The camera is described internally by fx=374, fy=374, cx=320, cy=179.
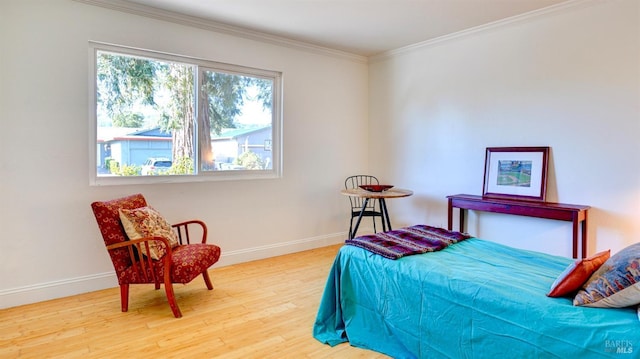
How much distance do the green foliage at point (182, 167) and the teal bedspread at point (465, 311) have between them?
207 centimetres

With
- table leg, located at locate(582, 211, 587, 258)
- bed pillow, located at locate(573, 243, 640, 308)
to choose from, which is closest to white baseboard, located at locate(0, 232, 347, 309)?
table leg, located at locate(582, 211, 587, 258)

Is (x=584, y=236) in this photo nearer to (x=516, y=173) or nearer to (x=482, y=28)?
(x=516, y=173)

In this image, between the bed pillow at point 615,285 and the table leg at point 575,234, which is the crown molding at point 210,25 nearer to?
the table leg at point 575,234

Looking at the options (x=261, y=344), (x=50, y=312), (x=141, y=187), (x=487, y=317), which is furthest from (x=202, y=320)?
(x=487, y=317)

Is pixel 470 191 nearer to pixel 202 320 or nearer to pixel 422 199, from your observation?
pixel 422 199

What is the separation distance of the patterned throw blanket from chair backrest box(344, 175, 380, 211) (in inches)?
84.8

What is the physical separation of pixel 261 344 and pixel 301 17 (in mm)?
2905

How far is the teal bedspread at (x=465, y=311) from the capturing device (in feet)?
4.89

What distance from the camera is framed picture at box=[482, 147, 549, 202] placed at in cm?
350

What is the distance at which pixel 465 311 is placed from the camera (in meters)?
1.83

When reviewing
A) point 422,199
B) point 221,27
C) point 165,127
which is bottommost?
point 422,199

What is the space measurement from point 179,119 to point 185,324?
203cm

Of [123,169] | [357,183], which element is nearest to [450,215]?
[357,183]

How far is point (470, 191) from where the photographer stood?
13.4 ft
